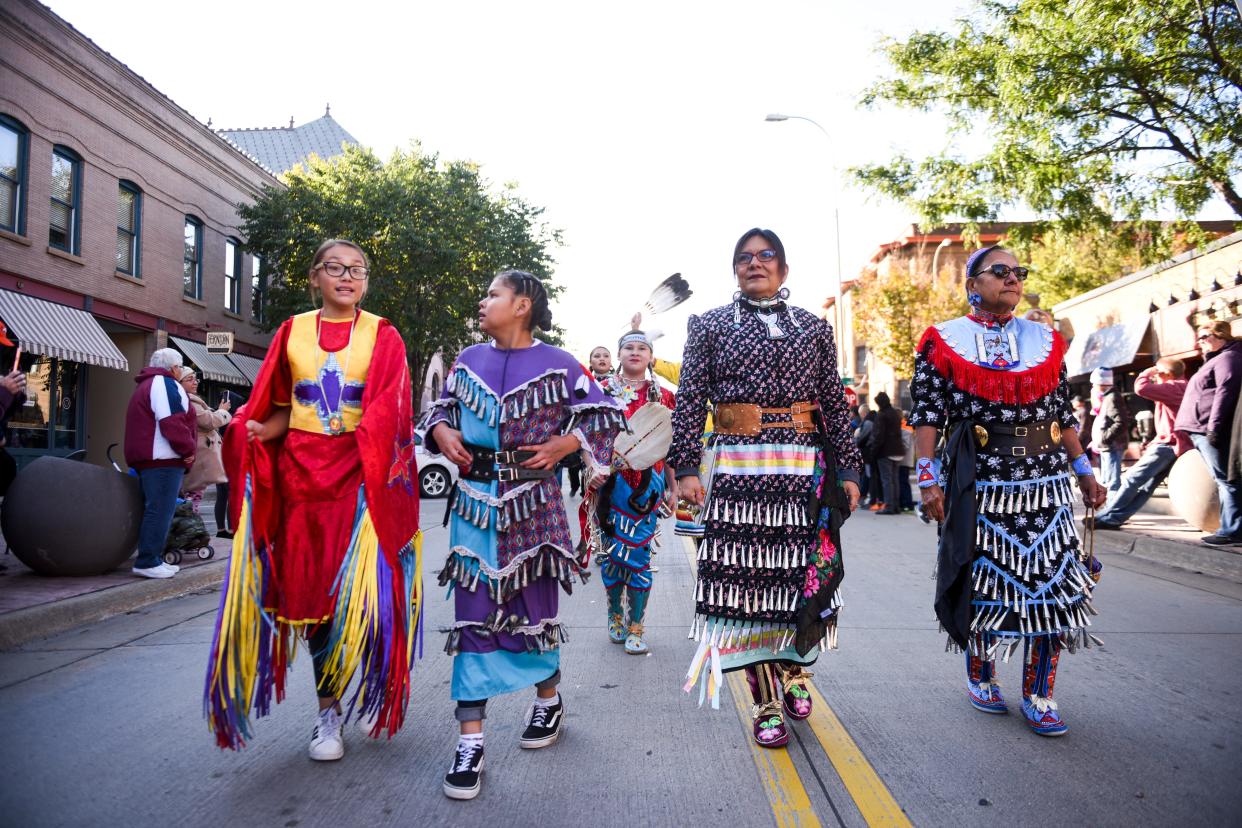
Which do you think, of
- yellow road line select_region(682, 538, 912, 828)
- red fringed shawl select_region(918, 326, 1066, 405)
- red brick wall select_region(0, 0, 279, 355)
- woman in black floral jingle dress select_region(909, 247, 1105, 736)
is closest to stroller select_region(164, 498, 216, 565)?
yellow road line select_region(682, 538, 912, 828)

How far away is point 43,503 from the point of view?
6.54 metres

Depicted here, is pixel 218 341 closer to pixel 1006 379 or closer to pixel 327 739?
pixel 327 739

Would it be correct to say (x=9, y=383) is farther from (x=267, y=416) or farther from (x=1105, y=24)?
(x=1105, y=24)

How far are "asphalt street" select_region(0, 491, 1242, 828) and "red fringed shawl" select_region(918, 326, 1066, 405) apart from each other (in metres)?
1.41

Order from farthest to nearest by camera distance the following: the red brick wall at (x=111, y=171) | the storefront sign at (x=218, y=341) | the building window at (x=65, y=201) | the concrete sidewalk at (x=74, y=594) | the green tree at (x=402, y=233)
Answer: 1. the green tree at (x=402, y=233)
2. the building window at (x=65, y=201)
3. the red brick wall at (x=111, y=171)
4. the storefront sign at (x=218, y=341)
5. the concrete sidewalk at (x=74, y=594)

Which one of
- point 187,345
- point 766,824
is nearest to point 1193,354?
point 766,824

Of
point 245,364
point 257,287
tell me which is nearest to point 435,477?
point 245,364

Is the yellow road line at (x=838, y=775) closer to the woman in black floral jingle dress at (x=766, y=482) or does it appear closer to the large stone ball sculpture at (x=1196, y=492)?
the woman in black floral jingle dress at (x=766, y=482)

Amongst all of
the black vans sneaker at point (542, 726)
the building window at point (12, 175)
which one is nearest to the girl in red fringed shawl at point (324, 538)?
the black vans sneaker at point (542, 726)

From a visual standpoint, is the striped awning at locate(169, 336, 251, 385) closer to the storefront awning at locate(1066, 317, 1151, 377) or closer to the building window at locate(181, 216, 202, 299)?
the building window at locate(181, 216, 202, 299)

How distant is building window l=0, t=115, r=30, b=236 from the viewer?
583 inches

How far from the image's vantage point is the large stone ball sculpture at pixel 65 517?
655cm

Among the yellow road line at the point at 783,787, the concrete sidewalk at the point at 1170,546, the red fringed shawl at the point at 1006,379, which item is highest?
the red fringed shawl at the point at 1006,379

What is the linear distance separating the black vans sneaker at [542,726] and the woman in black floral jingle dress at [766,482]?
56 centimetres
